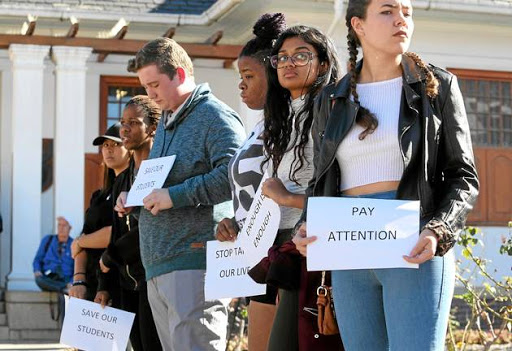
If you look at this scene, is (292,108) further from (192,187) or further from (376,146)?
(376,146)

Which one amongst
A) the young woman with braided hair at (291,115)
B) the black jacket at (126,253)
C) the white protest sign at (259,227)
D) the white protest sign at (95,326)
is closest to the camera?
the young woman with braided hair at (291,115)

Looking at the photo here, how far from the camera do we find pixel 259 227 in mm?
4973

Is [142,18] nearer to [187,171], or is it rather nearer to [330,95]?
[187,171]

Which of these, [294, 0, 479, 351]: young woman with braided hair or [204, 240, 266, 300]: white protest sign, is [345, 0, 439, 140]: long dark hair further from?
[204, 240, 266, 300]: white protest sign

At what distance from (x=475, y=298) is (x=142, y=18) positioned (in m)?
8.62

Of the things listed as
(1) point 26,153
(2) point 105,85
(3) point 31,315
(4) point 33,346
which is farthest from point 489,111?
(4) point 33,346

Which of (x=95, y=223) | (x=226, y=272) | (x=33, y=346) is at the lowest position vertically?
(x=33, y=346)

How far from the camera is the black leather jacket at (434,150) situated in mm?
3834

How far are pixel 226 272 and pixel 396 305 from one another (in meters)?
1.63

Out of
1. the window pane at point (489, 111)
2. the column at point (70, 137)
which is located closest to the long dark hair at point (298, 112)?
the column at point (70, 137)

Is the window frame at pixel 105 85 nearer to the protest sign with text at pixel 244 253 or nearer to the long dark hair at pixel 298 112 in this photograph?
the protest sign with text at pixel 244 253

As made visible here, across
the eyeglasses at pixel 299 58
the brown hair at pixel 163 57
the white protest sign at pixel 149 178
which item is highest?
the brown hair at pixel 163 57

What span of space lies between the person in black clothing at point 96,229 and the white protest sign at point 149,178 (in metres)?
1.40

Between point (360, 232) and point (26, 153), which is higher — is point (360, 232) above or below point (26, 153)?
below
